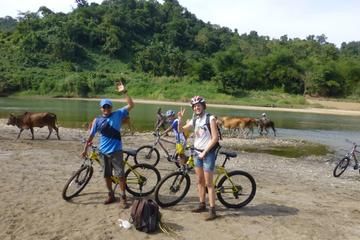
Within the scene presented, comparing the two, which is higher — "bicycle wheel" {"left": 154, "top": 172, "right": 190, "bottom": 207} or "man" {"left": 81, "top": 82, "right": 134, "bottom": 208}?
"man" {"left": 81, "top": 82, "right": 134, "bottom": 208}

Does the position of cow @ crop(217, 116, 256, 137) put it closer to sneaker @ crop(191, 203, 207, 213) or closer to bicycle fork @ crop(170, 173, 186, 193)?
bicycle fork @ crop(170, 173, 186, 193)

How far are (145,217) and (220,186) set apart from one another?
6.45 feet

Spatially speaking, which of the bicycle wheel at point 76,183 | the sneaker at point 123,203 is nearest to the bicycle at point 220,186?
the sneaker at point 123,203

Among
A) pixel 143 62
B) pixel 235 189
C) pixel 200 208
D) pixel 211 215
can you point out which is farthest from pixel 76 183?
pixel 143 62

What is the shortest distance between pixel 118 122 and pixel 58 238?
96.7 inches

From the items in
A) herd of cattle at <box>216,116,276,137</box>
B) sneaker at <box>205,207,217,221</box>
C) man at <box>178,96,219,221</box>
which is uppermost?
man at <box>178,96,219,221</box>

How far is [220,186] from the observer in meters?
9.14

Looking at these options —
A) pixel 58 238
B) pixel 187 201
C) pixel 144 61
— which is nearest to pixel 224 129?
pixel 187 201

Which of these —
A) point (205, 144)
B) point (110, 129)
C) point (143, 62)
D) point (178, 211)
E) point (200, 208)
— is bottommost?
point (178, 211)

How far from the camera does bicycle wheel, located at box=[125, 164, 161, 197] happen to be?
31.4ft

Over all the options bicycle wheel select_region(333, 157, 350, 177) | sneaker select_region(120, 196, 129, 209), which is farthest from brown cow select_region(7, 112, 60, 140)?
sneaker select_region(120, 196, 129, 209)

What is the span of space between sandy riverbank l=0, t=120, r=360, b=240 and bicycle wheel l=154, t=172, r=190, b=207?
203mm

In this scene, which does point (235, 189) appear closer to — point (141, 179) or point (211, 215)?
point (211, 215)

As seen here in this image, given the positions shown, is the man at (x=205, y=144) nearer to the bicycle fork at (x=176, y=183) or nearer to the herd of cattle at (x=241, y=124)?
the bicycle fork at (x=176, y=183)
